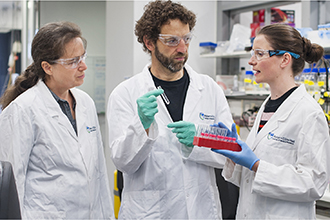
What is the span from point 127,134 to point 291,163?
2.38 ft

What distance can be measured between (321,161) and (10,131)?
4.37ft

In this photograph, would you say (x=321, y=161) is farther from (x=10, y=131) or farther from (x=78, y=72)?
(x=10, y=131)

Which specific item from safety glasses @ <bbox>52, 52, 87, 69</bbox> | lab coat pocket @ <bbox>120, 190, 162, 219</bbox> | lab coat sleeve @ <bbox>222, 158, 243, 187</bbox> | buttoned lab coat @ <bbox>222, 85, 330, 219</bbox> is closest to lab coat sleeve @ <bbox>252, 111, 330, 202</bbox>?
buttoned lab coat @ <bbox>222, 85, 330, 219</bbox>

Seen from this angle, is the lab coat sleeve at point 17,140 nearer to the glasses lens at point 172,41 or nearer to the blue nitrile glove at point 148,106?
the blue nitrile glove at point 148,106

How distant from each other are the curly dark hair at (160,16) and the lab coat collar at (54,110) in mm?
586

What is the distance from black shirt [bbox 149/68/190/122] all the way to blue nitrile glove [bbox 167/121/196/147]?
17cm

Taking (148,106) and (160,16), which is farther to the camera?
(160,16)

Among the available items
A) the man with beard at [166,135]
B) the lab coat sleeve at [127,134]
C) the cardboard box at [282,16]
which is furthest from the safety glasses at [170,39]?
the cardboard box at [282,16]

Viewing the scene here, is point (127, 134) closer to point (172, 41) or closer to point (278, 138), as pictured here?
point (172, 41)

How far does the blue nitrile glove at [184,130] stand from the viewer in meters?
1.53

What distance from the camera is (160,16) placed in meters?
1.73

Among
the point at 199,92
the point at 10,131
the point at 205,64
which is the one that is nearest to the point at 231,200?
the point at 199,92

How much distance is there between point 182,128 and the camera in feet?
5.04

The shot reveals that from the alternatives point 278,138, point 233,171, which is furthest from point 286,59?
point 233,171
